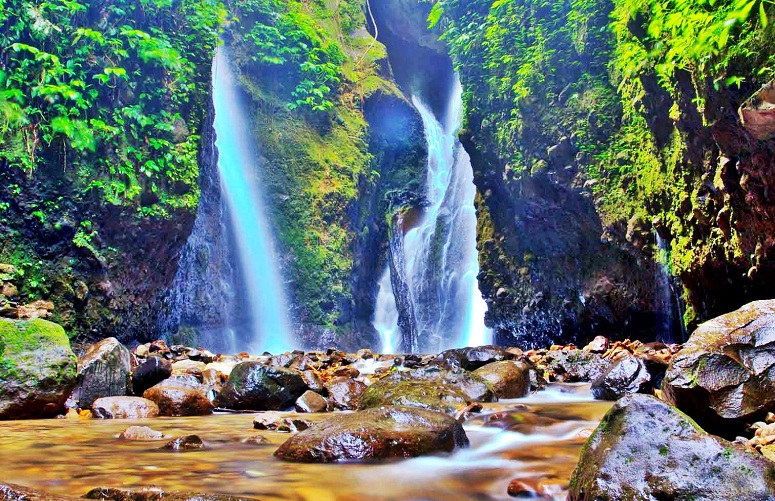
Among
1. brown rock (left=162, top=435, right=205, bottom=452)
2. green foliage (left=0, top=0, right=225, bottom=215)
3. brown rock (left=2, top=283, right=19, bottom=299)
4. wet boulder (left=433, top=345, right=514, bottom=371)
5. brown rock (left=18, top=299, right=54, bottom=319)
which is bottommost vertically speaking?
brown rock (left=162, top=435, right=205, bottom=452)

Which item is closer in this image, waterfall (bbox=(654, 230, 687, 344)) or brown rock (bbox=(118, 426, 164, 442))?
brown rock (bbox=(118, 426, 164, 442))

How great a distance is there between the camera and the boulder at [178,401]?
593cm

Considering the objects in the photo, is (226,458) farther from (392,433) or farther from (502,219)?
(502,219)

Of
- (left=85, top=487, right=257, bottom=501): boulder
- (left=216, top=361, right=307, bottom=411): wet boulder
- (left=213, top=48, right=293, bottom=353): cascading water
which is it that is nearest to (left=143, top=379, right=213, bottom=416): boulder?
(left=216, top=361, right=307, bottom=411): wet boulder

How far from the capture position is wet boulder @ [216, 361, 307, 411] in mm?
6379

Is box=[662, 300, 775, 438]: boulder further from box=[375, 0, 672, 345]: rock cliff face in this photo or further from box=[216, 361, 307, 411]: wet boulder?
box=[375, 0, 672, 345]: rock cliff face

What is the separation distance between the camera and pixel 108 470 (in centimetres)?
316

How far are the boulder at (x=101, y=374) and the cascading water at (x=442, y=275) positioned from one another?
1117 cm

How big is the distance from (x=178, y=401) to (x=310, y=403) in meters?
1.51

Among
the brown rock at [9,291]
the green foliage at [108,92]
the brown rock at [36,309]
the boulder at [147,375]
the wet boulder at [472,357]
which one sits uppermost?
the green foliage at [108,92]

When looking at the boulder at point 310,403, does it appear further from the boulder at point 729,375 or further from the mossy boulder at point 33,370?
the boulder at point 729,375

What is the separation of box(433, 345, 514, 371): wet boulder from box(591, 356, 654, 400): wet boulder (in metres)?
2.40

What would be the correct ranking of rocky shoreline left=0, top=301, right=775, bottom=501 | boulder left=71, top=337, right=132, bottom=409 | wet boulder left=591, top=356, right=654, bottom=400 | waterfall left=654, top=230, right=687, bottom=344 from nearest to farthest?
1. rocky shoreline left=0, top=301, right=775, bottom=501
2. wet boulder left=591, top=356, right=654, bottom=400
3. boulder left=71, top=337, right=132, bottom=409
4. waterfall left=654, top=230, right=687, bottom=344

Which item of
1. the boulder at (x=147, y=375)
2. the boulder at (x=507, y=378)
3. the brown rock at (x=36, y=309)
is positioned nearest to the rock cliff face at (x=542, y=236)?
the boulder at (x=507, y=378)
